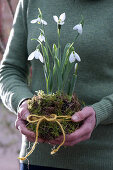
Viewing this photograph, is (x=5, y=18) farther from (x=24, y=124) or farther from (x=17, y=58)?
(x=24, y=124)

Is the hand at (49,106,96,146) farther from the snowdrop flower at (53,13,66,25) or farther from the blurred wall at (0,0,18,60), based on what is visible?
the blurred wall at (0,0,18,60)

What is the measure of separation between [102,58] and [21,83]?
1.09 ft

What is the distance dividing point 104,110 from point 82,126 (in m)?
0.13

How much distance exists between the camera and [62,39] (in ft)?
4.06

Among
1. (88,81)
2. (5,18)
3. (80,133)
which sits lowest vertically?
(80,133)

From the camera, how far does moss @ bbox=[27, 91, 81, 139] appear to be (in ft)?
3.20

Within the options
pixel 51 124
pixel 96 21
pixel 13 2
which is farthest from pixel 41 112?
pixel 13 2

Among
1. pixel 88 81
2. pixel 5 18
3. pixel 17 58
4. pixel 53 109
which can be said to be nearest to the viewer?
pixel 53 109

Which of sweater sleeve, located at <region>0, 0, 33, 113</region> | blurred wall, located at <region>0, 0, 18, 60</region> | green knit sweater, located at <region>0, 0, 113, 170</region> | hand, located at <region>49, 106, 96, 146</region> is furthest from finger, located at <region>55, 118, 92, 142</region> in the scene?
blurred wall, located at <region>0, 0, 18, 60</region>

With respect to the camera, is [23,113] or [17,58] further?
[17,58]

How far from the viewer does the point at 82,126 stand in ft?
3.32

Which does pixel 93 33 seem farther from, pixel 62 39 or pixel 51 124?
pixel 51 124

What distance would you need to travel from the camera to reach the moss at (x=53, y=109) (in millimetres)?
977

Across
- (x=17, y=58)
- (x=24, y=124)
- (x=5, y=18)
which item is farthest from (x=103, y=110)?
(x=5, y=18)
